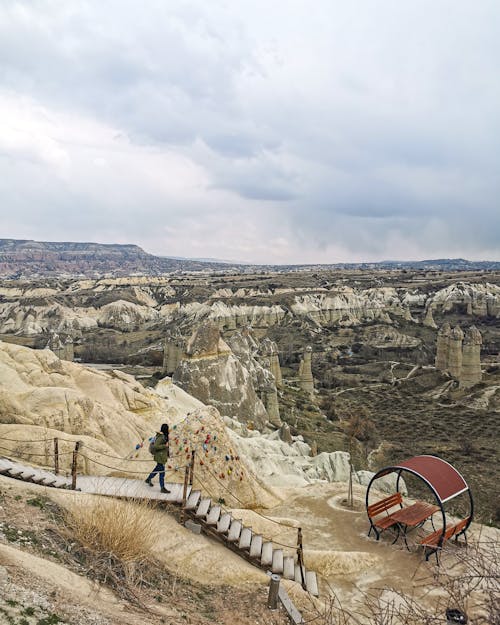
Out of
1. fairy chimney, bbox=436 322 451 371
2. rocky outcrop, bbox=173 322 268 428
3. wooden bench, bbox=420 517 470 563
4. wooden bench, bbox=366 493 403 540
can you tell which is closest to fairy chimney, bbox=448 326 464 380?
fairy chimney, bbox=436 322 451 371

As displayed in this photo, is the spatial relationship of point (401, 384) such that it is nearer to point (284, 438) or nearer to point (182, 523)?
point (284, 438)

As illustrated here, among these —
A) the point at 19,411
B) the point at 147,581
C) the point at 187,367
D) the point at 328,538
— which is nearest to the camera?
the point at 147,581

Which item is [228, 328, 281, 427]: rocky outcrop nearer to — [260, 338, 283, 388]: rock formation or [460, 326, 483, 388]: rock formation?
[260, 338, 283, 388]: rock formation

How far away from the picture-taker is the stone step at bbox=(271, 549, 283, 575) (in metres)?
8.04

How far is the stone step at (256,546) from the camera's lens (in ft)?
26.6

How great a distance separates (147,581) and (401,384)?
43672mm

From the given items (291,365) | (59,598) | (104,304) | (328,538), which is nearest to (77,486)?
(59,598)

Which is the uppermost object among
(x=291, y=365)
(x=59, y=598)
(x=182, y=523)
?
(x=59, y=598)

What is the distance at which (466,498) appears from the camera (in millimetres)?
19094

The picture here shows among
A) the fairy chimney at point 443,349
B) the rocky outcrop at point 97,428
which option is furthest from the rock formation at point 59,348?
the fairy chimney at point 443,349

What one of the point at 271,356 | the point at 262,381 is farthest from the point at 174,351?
the point at 262,381

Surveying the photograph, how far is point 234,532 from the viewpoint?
837 cm

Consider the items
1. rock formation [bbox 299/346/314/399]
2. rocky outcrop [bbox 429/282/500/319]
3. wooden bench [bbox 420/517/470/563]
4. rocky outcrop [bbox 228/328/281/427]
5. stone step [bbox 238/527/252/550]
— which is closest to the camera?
stone step [bbox 238/527/252/550]

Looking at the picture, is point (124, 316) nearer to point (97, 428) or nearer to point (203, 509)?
point (97, 428)
